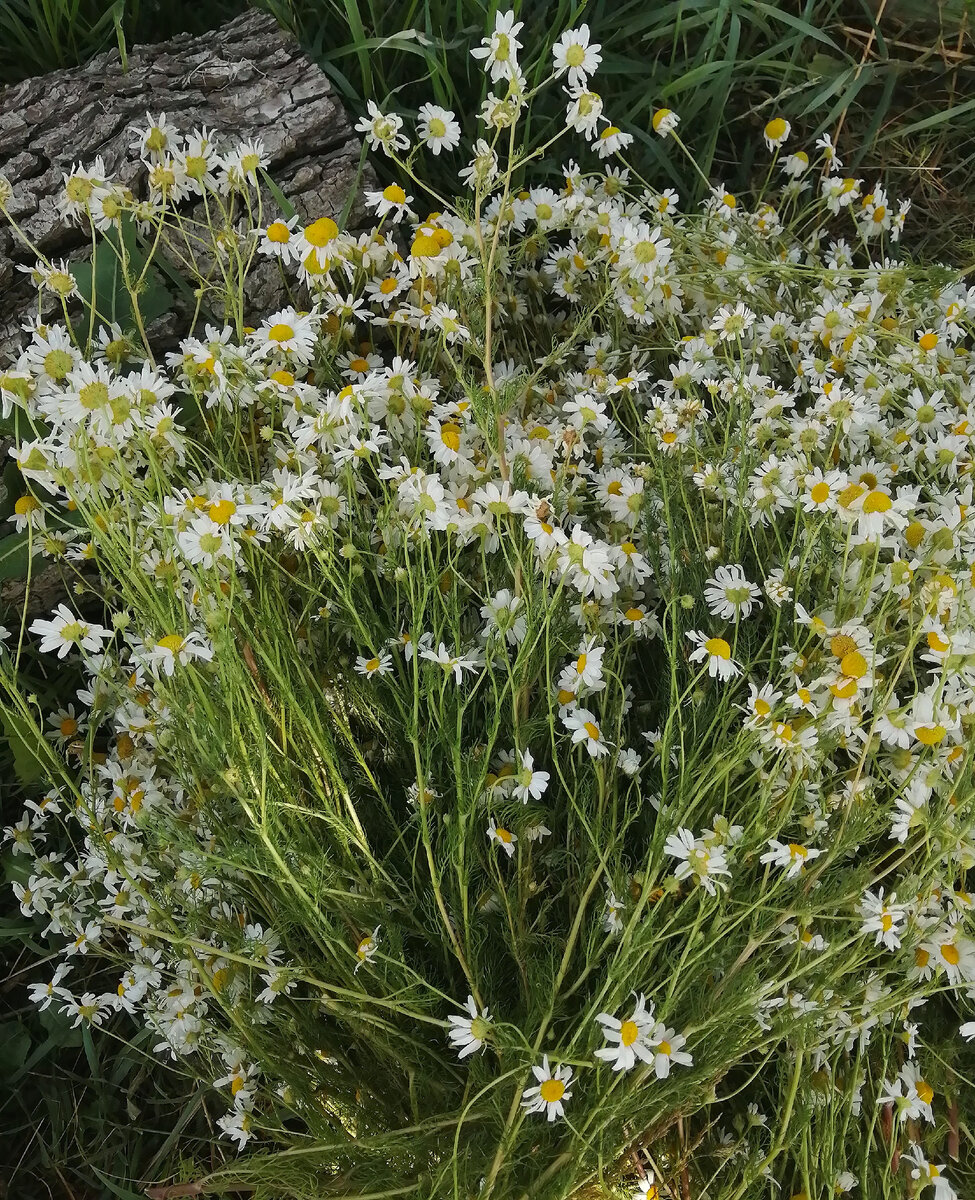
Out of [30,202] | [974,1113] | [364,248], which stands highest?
[30,202]

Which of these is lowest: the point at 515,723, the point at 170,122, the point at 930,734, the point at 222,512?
A: the point at 930,734

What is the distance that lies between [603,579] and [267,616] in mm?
300

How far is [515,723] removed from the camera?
88 centimetres

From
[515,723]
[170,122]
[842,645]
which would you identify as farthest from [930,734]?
[170,122]

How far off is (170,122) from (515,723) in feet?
3.13

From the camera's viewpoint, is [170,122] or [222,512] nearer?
[222,512]

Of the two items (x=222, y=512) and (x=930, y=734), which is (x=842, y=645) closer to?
(x=930, y=734)

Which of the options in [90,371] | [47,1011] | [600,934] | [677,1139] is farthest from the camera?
[47,1011]

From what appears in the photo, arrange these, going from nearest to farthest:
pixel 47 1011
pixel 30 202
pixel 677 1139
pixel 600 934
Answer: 1. pixel 600 934
2. pixel 677 1139
3. pixel 30 202
4. pixel 47 1011

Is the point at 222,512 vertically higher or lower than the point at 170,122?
lower

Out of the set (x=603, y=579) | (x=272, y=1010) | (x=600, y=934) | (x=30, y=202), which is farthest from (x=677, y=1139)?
(x=30, y=202)

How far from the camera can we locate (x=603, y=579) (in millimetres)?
909

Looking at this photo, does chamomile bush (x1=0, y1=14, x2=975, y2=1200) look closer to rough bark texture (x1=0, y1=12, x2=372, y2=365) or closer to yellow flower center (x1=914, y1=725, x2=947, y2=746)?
yellow flower center (x1=914, y1=725, x2=947, y2=746)

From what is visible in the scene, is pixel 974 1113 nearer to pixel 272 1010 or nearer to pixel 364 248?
pixel 272 1010
